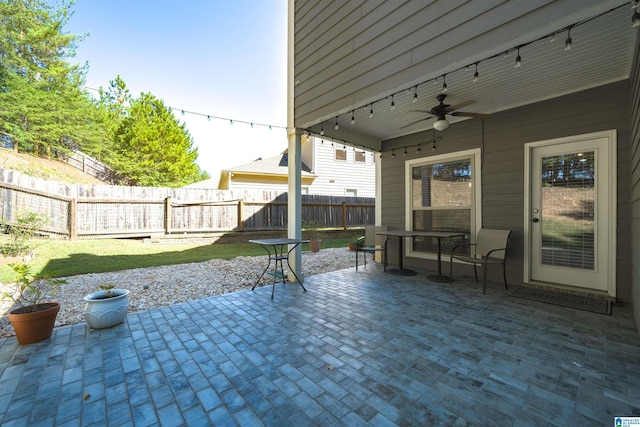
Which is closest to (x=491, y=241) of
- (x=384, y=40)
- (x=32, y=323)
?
(x=384, y=40)

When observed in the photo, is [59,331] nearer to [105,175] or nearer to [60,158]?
[60,158]

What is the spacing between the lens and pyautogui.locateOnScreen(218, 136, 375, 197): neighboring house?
42.7ft

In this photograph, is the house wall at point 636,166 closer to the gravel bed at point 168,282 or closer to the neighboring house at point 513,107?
the neighboring house at point 513,107

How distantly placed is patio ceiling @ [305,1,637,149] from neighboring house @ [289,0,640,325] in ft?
0.05

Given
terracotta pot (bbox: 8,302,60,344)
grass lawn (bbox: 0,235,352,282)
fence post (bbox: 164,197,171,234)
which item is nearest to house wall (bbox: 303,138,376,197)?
grass lawn (bbox: 0,235,352,282)

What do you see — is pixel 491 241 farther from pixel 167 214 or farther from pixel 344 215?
pixel 167 214

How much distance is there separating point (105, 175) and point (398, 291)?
19787mm

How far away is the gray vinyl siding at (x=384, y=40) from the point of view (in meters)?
2.05

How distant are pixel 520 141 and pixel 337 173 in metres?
10.3

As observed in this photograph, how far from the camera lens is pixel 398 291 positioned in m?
3.74

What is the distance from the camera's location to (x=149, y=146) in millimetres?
15188

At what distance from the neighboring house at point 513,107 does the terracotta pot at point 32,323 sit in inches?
114

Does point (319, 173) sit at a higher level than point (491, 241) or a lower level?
higher

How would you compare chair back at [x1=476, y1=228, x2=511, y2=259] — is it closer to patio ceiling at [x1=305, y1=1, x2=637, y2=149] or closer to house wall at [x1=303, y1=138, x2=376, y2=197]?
patio ceiling at [x1=305, y1=1, x2=637, y2=149]
